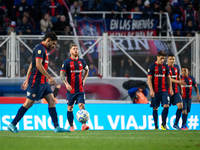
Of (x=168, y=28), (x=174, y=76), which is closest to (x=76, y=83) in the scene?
(x=174, y=76)

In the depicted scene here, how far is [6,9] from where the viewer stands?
1966 cm

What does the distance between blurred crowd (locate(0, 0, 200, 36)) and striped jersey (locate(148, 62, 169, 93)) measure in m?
5.54

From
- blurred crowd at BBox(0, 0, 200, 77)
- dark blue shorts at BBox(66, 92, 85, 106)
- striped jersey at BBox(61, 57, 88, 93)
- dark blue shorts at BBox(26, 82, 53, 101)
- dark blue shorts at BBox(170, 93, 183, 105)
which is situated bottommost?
dark blue shorts at BBox(170, 93, 183, 105)

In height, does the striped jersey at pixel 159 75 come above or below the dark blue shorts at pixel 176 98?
above

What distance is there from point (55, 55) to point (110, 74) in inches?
76.1

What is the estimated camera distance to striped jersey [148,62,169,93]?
1318cm

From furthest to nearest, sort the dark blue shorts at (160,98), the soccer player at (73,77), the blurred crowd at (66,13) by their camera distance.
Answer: the blurred crowd at (66,13) < the dark blue shorts at (160,98) < the soccer player at (73,77)

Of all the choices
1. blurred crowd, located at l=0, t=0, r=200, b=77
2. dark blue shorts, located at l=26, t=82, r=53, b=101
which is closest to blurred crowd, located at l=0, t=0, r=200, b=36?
blurred crowd, located at l=0, t=0, r=200, b=77

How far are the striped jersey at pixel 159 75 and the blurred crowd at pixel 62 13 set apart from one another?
18.2 ft

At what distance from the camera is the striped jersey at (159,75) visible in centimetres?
1318

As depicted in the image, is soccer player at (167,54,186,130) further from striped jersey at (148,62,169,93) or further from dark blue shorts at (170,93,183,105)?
striped jersey at (148,62,169,93)

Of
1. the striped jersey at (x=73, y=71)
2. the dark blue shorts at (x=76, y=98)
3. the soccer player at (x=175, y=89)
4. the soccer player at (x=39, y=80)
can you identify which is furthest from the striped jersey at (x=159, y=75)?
the soccer player at (x=39, y=80)

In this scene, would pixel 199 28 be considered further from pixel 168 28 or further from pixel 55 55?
pixel 55 55

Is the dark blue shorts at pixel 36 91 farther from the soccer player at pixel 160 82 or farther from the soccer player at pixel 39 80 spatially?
the soccer player at pixel 160 82
